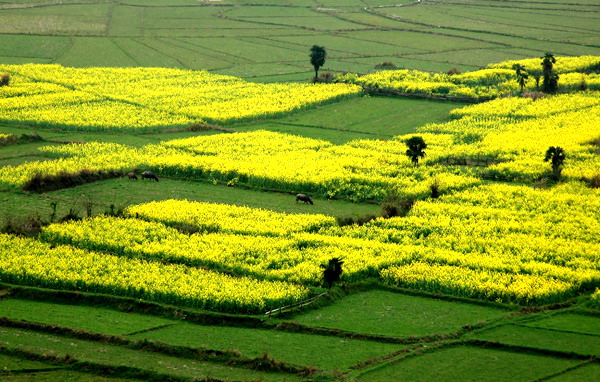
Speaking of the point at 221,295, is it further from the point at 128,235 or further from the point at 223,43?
the point at 223,43

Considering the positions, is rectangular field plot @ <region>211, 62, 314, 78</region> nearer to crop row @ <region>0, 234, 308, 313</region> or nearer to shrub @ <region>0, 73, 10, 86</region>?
shrub @ <region>0, 73, 10, 86</region>

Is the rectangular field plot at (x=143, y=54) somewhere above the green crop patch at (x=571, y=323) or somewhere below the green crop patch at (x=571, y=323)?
above

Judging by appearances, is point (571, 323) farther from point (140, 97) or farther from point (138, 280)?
point (140, 97)

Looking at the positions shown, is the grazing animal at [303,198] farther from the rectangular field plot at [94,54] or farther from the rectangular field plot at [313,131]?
the rectangular field plot at [94,54]

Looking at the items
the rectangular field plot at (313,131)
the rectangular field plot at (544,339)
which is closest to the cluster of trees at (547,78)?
the rectangular field plot at (313,131)

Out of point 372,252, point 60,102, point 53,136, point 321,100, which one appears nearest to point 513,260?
point 372,252

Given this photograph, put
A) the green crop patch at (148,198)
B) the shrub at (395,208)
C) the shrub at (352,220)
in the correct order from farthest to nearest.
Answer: the green crop patch at (148,198)
the shrub at (395,208)
the shrub at (352,220)
